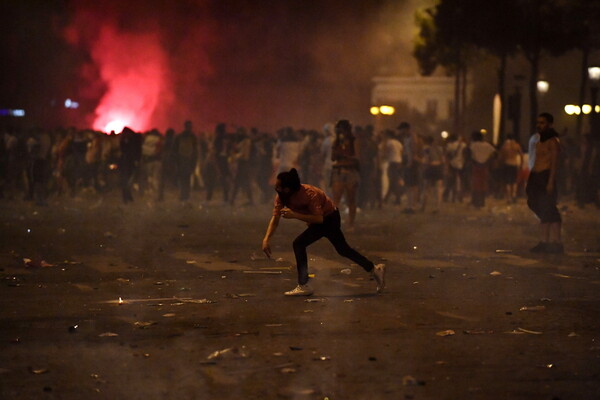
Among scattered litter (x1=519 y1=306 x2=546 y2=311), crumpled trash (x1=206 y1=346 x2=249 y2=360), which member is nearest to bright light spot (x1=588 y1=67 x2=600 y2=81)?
scattered litter (x1=519 y1=306 x2=546 y2=311)

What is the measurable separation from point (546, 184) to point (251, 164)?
14040mm

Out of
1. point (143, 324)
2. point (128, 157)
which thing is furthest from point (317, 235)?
point (128, 157)

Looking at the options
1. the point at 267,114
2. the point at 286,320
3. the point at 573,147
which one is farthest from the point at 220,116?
the point at 286,320

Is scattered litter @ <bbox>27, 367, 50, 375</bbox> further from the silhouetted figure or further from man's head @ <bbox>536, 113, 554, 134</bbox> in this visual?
the silhouetted figure

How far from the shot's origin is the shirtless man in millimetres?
15094

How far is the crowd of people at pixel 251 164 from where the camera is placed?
26.1 meters

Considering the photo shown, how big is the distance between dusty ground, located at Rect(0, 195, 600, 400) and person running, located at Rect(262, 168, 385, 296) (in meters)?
0.24

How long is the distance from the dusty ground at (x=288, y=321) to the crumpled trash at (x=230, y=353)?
24mm

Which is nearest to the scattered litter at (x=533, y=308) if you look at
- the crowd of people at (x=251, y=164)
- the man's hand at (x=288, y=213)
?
the man's hand at (x=288, y=213)

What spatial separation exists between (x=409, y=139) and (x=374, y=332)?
17.0m

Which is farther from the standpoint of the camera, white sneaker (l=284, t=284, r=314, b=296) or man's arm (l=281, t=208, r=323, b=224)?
white sneaker (l=284, t=284, r=314, b=296)

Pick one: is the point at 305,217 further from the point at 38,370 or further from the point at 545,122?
the point at 545,122

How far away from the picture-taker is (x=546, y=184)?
15.3 m

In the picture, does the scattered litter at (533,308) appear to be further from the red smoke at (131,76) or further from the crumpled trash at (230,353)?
the red smoke at (131,76)
